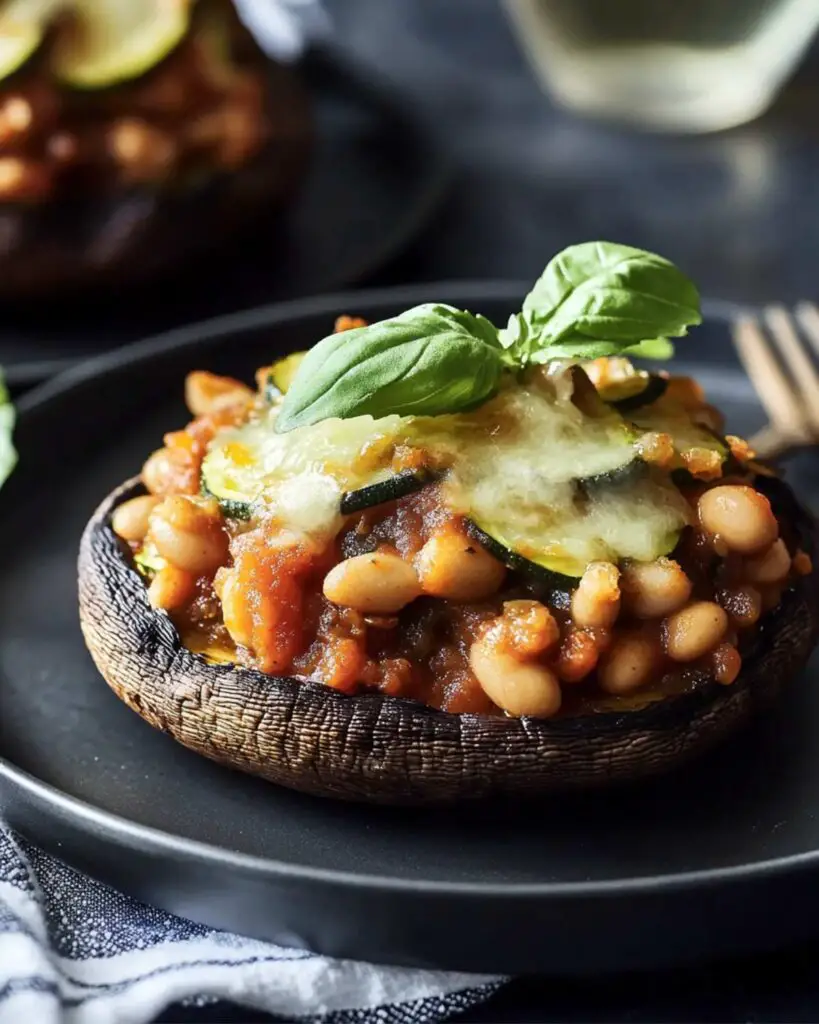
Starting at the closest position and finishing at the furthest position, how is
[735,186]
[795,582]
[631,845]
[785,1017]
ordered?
1. [785,1017]
2. [631,845]
3. [795,582]
4. [735,186]

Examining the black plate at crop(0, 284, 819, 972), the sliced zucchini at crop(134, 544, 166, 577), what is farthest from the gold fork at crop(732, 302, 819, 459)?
the sliced zucchini at crop(134, 544, 166, 577)

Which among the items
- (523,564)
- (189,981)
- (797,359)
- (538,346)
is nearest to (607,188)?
(797,359)

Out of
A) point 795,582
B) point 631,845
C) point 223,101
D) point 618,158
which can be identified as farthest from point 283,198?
point 631,845

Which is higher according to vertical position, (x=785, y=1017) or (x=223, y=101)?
(x=223, y=101)

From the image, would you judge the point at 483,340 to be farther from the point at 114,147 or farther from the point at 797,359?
the point at 114,147

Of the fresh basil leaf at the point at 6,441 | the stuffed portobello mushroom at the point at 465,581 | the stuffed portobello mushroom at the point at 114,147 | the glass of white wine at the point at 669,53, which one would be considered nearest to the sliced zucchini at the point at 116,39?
the stuffed portobello mushroom at the point at 114,147

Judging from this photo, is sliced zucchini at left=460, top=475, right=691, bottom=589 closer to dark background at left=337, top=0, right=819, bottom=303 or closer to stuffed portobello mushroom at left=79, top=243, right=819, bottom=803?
stuffed portobello mushroom at left=79, top=243, right=819, bottom=803

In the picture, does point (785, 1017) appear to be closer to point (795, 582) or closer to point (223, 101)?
point (795, 582)
